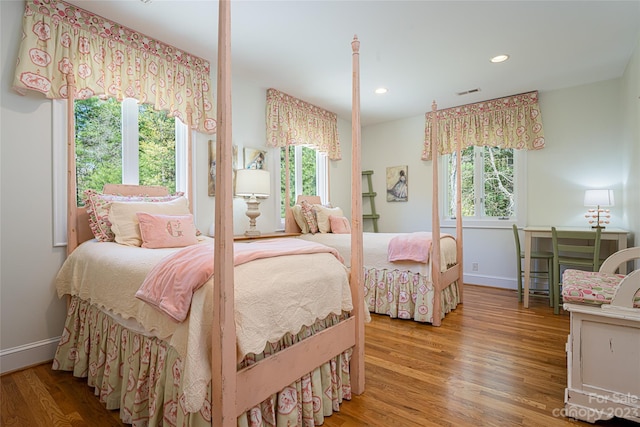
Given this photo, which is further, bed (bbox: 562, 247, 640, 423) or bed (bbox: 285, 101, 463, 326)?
bed (bbox: 285, 101, 463, 326)

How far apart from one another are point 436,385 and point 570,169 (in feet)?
11.1

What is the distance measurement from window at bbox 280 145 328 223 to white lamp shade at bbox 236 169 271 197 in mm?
775

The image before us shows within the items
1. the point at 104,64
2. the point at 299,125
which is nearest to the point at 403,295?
the point at 299,125

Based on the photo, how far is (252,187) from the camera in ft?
10.7

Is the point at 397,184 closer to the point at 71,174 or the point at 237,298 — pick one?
the point at 71,174

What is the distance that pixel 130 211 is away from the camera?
2258mm

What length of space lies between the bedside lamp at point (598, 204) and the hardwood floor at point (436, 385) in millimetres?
1436

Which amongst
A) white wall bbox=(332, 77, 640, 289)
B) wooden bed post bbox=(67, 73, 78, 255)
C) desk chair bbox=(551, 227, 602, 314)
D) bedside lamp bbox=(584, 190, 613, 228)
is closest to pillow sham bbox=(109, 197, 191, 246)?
wooden bed post bbox=(67, 73, 78, 255)

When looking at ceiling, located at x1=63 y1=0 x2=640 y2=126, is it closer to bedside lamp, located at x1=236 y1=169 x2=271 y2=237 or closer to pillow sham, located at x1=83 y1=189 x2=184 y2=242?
bedside lamp, located at x1=236 y1=169 x2=271 y2=237

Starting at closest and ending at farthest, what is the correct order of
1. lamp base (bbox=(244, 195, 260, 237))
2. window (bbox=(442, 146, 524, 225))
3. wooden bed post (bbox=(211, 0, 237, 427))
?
wooden bed post (bbox=(211, 0, 237, 427)), lamp base (bbox=(244, 195, 260, 237)), window (bbox=(442, 146, 524, 225))

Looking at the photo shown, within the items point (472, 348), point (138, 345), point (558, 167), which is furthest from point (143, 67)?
point (558, 167)

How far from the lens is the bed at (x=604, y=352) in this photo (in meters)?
1.49

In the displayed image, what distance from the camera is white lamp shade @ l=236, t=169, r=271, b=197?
127 inches

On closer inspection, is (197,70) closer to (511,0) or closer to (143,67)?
(143,67)
